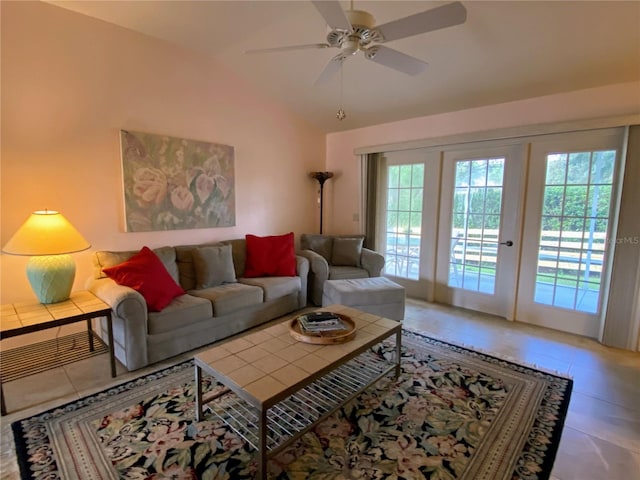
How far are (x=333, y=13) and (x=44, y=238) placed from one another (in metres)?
2.39

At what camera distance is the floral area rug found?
162 centimetres

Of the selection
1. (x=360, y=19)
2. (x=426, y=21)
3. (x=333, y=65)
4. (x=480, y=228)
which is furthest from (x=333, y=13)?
(x=480, y=228)

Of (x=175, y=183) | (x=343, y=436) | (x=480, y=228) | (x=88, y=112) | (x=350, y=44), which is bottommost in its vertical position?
(x=343, y=436)

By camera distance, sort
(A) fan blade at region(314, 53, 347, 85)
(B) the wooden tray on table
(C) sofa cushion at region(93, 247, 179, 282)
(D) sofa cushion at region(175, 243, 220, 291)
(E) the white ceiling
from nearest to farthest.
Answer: (B) the wooden tray on table, (A) fan blade at region(314, 53, 347, 85), (E) the white ceiling, (C) sofa cushion at region(93, 247, 179, 282), (D) sofa cushion at region(175, 243, 220, 291)

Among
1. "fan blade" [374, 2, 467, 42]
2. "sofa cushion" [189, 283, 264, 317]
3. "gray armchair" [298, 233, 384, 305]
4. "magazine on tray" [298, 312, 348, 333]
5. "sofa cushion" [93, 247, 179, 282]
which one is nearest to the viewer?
"fan blade" [374, 2, 467, 42]

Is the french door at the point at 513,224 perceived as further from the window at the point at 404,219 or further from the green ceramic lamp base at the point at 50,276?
the green ceramic lamp base at the point at 50,276

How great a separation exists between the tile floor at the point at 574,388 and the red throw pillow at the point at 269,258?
1.45 metres

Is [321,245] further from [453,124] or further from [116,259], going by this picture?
[116,259]

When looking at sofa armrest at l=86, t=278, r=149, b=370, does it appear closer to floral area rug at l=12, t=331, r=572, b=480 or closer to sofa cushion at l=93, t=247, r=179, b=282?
floral area rug at l=12, t=331, r=572, b=480

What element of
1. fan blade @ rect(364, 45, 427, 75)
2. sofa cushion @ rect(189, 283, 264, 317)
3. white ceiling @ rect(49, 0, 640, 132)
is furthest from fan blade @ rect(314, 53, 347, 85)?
sofa cushion @ rect(189, 283, 264, 317)

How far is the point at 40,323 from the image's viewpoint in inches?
83.0

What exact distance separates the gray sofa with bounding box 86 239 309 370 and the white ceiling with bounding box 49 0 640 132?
79.2 inches

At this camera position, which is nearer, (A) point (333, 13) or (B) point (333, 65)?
(A) point (333, 13)

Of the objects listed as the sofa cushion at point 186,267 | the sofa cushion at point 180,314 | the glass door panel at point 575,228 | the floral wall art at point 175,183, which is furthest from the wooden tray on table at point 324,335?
the glass door panel at point 575,228
